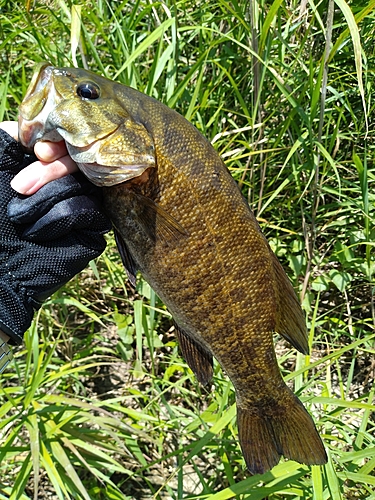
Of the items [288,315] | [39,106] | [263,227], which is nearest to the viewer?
[39,106]

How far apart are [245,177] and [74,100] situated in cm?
147

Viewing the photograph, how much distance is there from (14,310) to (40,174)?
0.50m

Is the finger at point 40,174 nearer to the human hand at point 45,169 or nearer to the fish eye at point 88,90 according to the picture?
the human hand at point 45,169

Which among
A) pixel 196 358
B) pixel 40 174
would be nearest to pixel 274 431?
pixel 196 358

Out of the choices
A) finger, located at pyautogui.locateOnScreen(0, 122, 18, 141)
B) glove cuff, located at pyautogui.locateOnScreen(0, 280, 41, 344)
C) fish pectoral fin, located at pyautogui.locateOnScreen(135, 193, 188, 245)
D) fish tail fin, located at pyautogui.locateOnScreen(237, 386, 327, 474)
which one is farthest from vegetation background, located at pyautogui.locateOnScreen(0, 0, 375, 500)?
fish pectoral fin, located at pyautogui.locateOnScreen(135, 193, 188, 245)

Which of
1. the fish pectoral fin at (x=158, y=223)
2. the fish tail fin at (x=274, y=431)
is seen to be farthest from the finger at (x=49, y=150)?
the fish tail fin at (x=274, y=431)

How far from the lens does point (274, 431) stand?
192cm

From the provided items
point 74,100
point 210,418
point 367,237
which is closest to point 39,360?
point 210,418

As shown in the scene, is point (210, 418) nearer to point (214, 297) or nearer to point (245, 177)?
point (214, 297)

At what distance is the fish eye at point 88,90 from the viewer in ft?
5.20

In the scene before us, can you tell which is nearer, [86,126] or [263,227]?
[86,126]

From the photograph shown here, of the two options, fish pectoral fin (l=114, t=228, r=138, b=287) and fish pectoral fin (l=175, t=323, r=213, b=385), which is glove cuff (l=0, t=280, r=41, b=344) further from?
fish pectoral fin (l=175, t=323, r=213, b=385)

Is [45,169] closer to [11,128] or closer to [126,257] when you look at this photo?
[11,128]

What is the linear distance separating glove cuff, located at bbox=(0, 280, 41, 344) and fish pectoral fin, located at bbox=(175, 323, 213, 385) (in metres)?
0.53
